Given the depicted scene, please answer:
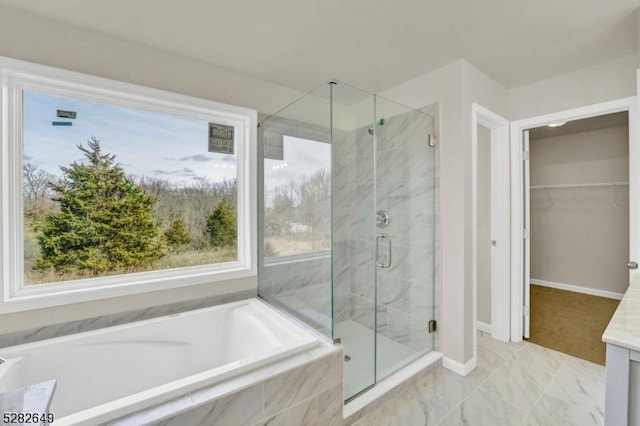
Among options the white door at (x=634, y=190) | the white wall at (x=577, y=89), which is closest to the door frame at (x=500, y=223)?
the white wall at (x=577, y=89)

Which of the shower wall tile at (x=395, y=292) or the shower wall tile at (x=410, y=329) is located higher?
the shower wall tile at (x=395, y=292)

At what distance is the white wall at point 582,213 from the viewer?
3.92m

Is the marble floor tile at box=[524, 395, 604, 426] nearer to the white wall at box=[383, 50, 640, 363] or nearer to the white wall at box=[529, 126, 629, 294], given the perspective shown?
the white wall at box=[383, 50, 640, 363]

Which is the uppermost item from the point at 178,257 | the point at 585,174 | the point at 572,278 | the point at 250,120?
the point at 250,120

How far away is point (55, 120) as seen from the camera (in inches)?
75.0

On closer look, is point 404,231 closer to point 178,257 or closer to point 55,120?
point 178,257

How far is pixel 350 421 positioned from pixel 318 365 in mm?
496

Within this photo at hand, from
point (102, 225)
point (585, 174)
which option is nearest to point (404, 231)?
point (102, 225)

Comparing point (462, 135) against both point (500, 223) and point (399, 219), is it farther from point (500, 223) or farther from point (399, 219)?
point (500, 223)

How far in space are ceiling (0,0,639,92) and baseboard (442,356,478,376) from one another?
2353 millimetres

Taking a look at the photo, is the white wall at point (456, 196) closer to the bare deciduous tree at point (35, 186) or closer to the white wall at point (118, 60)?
the white wall at point (118, 60)

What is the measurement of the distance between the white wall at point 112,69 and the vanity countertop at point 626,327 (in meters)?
2.26

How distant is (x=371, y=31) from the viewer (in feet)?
6.39

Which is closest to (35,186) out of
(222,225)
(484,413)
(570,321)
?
(222,225)
